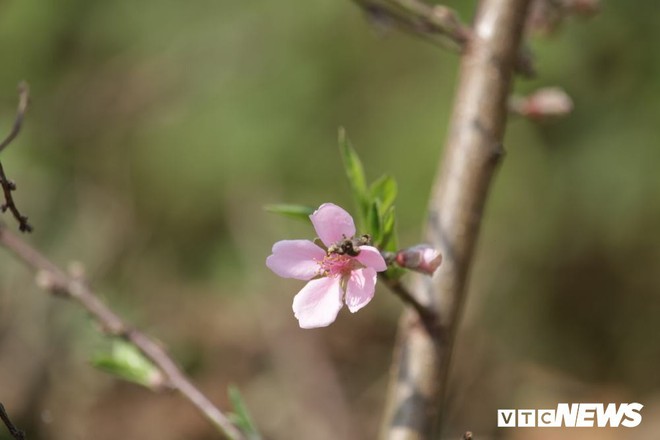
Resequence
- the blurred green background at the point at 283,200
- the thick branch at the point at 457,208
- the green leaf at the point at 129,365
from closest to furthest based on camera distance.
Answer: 1. the thick branch at the point at 457,208
2. the green leaf at the point at 129,365
3. the blurred green background at the point at 283,200

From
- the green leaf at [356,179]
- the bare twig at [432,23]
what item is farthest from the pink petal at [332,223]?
the bare twig at [432,23]

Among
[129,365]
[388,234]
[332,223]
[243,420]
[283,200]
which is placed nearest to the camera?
[332,223]

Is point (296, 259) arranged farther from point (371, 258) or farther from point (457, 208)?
point (457, 208)

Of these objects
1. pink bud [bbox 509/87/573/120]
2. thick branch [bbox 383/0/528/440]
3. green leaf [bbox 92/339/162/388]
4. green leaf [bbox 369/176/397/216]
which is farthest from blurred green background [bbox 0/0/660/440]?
green leaf [bbox 369/176/397/216]

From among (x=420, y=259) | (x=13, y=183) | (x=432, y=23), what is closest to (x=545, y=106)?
(x=432, y=23)

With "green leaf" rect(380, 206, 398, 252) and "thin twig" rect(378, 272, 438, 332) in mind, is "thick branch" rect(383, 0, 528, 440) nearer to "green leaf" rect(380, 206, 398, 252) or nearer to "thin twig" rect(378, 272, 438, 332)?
"thin twig" rect(378, 272, 438, 332)

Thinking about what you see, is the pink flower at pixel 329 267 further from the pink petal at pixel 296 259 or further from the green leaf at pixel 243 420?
the green leaf at pixel 243 420
